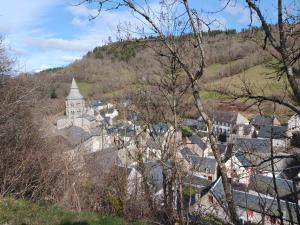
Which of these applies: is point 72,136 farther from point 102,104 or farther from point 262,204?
point 262,204

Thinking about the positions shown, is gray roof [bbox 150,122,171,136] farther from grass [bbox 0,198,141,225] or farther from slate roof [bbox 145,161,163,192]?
grass [bbox 0,198,141,225]

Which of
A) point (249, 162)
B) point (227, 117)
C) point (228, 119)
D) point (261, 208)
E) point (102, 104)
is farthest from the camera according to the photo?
point (227, 117)

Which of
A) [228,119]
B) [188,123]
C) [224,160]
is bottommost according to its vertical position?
[228,119]

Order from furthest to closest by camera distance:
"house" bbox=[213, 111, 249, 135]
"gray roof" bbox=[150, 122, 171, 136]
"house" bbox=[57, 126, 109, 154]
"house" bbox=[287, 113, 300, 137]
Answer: "house" bbox=[213, 111, 249, 135]
"house" bbox=[57, 126, 109, 154]
"gray roof" bbox=[150, 122, 171, 136]
"house" bbox=[287, 113, 300, 137]

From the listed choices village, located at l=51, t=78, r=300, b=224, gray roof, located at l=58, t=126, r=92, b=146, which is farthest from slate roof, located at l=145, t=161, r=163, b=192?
gray roof, located at l=58, t=126, r=92, b=146

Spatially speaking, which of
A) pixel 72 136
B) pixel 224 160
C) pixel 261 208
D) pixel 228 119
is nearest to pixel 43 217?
pixel 224 160

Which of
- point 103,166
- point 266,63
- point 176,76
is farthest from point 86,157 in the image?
point 266,63

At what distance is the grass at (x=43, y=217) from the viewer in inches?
239

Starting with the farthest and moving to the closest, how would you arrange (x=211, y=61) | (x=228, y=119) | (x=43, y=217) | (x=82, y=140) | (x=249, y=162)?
(x=228, y=119)
(x=82, y=140)
(x=211, y=61)
(x=43, y=217)
(x=249, y=162)

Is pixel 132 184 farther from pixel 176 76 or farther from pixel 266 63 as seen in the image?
pixel 266 63

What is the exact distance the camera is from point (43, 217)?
626 cm

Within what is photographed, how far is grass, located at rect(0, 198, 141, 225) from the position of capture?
607 cm

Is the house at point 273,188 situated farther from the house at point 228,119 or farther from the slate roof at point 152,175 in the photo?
the house at point 228,119

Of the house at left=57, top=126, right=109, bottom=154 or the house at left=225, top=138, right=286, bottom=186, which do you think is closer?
the house at left=225, top=138, right=286, bottom=186
